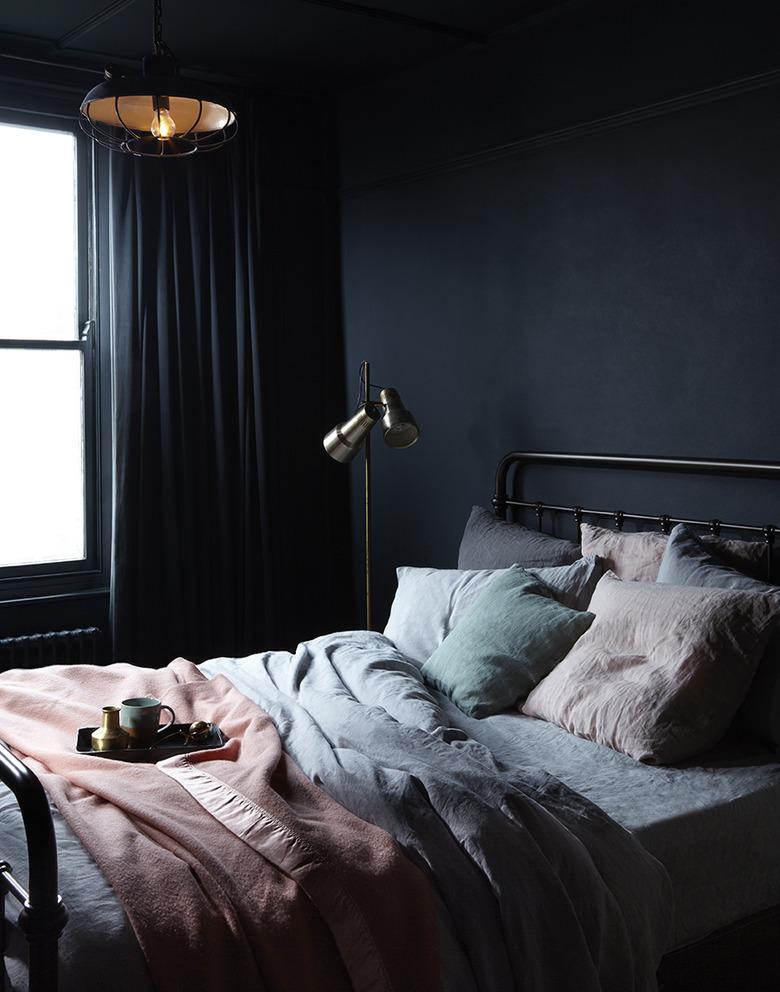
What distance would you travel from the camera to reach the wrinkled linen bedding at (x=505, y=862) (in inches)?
79.8

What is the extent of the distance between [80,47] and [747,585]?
3.23 meters

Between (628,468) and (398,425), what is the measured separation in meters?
0.82

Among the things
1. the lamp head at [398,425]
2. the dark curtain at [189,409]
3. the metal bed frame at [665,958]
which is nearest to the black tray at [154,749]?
the metal bed frame at [665,958]

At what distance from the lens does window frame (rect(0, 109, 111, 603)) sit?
14.7 feet

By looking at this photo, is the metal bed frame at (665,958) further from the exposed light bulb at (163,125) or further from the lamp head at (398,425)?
the exposed light bulb at (163,125)

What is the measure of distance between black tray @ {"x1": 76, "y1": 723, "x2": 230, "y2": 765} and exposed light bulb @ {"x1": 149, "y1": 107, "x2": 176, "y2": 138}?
1439mm

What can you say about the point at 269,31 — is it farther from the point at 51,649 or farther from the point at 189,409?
the point at 51,649

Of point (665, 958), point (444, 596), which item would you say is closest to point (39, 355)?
point (444, 596)

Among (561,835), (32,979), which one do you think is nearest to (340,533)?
(561,835)

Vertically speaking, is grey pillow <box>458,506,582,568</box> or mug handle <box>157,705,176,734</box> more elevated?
grey pillow <box>458,506,582,568</box>

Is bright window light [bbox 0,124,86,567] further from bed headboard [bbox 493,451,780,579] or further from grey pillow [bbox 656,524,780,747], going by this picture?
grey pillow [bbox 656,524,780,747]

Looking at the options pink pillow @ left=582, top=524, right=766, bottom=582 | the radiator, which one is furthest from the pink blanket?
the radiator

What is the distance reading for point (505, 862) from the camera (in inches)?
82.5

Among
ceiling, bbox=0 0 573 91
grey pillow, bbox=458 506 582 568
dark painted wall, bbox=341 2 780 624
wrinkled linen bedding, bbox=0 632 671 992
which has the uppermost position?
ceiling, bbox=0 0 573 91
